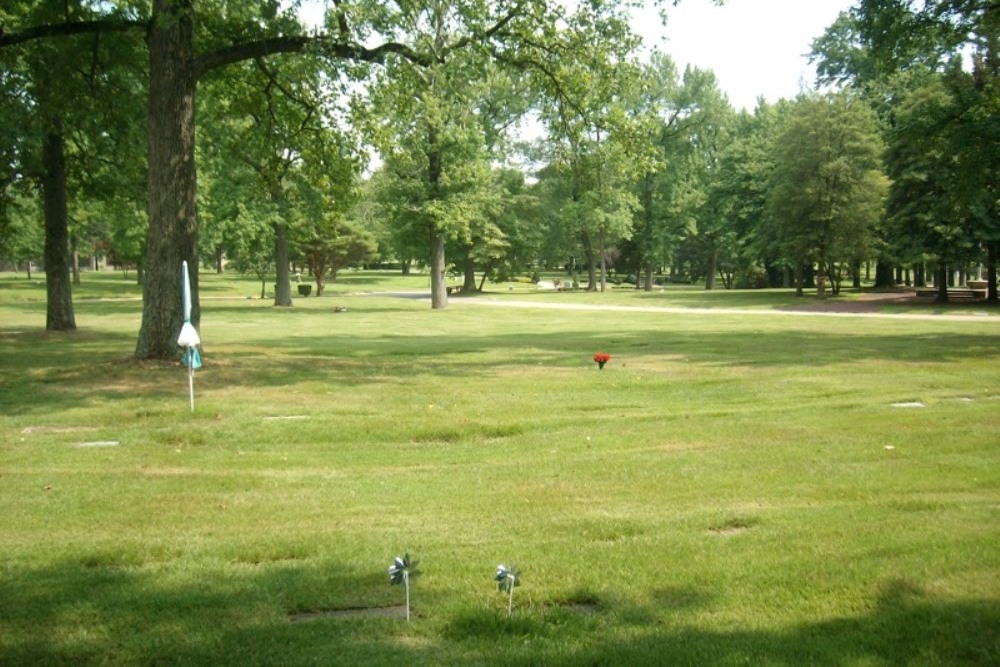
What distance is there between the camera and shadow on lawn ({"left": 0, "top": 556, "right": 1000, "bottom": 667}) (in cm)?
379

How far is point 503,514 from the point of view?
6.31 meters

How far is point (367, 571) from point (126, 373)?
32.7 ft

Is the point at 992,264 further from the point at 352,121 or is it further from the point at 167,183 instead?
the point at 167,183

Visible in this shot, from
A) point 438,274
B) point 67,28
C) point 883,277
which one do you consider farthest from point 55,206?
point 883,277

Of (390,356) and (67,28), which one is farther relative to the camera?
(390,356)

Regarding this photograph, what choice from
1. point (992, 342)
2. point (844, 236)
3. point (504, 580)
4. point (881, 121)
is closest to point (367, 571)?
point (504, 580)

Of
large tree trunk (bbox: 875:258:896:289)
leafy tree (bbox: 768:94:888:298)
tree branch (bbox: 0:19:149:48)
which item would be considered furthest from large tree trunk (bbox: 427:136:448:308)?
large tree trunk (bbox: 875:258:896:289)

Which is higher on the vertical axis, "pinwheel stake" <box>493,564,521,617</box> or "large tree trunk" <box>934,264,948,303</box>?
"large tree trunk" <box>934,264,948,303</box>

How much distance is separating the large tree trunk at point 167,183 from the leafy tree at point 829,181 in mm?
38094

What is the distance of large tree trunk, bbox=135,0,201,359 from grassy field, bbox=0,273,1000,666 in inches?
32.6

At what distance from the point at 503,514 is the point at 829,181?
44.2 m

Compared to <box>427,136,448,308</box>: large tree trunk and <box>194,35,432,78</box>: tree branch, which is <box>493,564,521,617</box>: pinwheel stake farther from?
<box>427,136,448,308</box>: large tree trunk

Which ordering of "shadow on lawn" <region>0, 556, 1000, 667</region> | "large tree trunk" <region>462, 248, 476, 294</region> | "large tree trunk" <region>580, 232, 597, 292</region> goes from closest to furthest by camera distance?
"shadow on lawn" <region>0, 556, 1000, 667</region> < "large tree trunk" <region>462, 248, 476, 294</region> < "large tree trunk" <region>580, 232, 597, 292</region>

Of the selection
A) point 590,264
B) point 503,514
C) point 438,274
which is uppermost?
point 590,264
